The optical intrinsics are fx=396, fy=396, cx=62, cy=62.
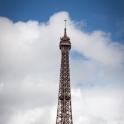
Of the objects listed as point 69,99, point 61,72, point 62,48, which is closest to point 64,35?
point 62,48

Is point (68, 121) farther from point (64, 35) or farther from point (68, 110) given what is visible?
point (64, 35)

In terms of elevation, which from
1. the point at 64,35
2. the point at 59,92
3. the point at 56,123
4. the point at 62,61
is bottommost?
the point at 56,123

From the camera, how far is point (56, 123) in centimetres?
11006

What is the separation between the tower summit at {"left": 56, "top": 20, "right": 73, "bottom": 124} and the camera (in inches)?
4350

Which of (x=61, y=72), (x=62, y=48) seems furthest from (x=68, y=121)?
(x=62, y=48)

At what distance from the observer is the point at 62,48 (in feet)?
387

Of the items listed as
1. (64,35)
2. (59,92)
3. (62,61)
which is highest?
(64,35)

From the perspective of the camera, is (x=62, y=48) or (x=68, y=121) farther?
A: (x=62, y=48)

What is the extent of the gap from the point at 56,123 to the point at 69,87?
1111 cm

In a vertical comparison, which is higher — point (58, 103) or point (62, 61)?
point (62, 61)

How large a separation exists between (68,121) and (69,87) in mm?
9979

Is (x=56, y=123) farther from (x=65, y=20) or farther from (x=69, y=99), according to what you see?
(x=65, y=20)

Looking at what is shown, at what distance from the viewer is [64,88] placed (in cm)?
11306

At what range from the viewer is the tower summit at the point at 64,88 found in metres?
110
